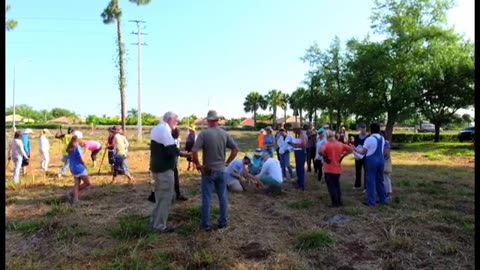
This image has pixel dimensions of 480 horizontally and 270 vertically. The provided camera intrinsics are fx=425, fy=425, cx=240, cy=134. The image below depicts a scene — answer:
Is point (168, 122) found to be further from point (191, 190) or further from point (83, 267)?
point (191, 190)

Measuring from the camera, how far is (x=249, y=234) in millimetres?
6336

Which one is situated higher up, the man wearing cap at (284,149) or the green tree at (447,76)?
the green tree at (447,76)

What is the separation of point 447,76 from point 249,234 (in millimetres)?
30920

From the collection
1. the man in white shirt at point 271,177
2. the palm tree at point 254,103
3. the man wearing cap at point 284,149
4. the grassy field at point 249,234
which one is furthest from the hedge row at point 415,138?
the palm tree at point 254,103

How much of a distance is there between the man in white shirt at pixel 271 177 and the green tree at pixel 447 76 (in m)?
26.2

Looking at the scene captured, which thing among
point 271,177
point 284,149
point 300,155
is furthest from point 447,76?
point 271,177

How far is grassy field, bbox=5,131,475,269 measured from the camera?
524 centimetres

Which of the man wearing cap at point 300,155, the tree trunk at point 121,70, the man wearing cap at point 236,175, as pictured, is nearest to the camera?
the man wearing cap at point 236,175

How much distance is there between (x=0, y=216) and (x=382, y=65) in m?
32.9

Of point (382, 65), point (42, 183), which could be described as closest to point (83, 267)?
point (42, 183)

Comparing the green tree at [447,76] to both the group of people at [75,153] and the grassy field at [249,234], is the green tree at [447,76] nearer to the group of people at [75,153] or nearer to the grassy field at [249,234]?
the grassy field at [249,234]

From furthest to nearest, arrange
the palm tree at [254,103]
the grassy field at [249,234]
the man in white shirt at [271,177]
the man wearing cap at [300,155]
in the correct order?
the palm tree at [254,103], the man wearing cap at [300,155], the man in white shirt at [271,177], the grassy field at [249,234]

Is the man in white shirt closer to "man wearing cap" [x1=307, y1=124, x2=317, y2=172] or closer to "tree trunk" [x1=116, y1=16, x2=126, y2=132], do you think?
"man wearing cap" [x1=307, y1=124, x2=317, y2=172]

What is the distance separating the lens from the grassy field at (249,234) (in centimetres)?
524
